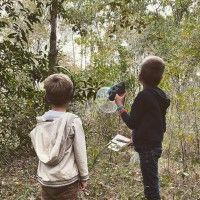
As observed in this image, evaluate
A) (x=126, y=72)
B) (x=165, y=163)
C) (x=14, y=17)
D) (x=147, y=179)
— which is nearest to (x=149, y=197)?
(x=147, y=179)

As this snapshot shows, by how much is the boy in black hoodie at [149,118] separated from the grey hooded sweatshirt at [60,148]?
1074mm

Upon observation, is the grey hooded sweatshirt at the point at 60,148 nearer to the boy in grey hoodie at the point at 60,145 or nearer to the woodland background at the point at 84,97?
the boy in grey hoodie at the point at 60,145

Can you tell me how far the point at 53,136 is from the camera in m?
3.37

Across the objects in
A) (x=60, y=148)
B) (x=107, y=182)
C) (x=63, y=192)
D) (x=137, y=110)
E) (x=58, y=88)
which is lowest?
(x=107, y=182)

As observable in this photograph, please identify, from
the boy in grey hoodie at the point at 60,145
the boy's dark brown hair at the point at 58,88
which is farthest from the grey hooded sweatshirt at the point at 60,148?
the boy's dark brown hair at the point at 58,88

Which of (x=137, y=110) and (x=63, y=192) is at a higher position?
(x=137, y=110)

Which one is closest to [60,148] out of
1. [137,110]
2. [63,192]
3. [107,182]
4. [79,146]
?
[79,146]

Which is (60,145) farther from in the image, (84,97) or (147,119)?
(84,97)

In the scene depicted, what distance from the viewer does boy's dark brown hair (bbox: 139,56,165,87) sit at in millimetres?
4301

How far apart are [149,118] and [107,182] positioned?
273 cm

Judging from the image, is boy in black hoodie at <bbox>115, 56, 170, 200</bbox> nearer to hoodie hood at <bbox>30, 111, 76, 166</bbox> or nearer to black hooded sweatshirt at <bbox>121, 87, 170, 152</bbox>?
black hooded sweatshirt at <bbox>121, 87, 170, 152</bbox>

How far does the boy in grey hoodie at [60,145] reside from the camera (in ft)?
11.0

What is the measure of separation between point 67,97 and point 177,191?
302cm

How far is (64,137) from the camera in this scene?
3.34 meters
